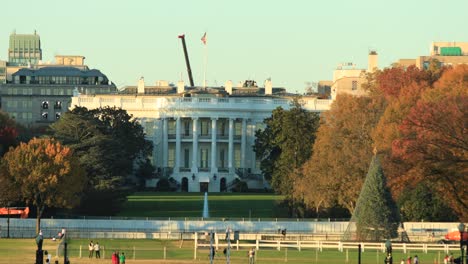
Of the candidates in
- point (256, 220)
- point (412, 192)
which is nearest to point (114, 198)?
point (256, 220)

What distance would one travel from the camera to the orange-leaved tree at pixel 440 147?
104188 mm

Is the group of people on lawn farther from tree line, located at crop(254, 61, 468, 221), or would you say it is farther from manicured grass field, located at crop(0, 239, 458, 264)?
tree line, located at crop(254, 61, 468, 221)

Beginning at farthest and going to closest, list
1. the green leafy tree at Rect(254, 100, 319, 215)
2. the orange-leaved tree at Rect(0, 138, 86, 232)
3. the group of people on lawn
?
the green leafy tree at Rect(254, 100, 319, 215) < the orange-leaved tree at Rect(0, 138, 86, 232) < the group of people on lawn

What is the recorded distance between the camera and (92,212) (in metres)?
140

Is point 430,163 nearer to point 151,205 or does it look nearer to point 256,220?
point 256,220

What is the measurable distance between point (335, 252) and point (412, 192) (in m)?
23.1

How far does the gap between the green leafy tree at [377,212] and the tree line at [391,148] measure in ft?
2.59

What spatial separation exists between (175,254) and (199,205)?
170 feet

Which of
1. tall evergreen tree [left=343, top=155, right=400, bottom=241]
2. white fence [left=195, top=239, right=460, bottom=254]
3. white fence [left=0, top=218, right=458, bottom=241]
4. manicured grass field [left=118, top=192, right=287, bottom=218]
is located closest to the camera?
white fence [left=195, top=239, right=460, bottom=254]

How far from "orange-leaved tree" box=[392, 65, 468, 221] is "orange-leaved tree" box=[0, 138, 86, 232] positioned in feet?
83.3

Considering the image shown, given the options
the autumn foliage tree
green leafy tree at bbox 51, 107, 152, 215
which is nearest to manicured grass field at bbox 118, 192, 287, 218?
green leafy tree at bbox 51, 107, 152, 215

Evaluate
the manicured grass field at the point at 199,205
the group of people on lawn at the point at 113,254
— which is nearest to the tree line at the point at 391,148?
the manicured grass field at the point at 199,205

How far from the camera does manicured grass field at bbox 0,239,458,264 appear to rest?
101 m

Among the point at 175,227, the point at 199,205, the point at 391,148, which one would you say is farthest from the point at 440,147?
the point at 199,205
